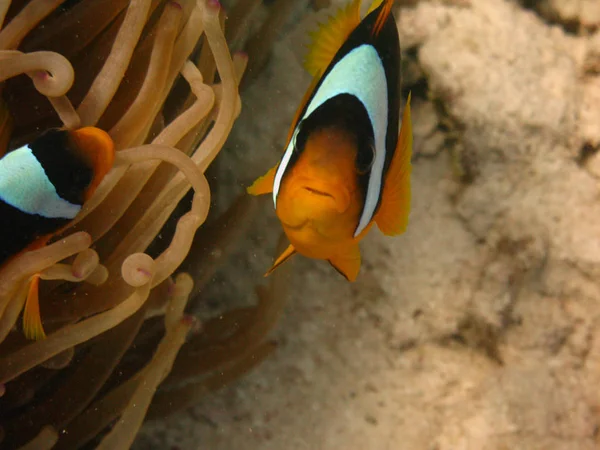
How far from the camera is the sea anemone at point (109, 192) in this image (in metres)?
0.77

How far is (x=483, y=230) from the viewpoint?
1.33m

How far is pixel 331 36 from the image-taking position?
33.1 inches

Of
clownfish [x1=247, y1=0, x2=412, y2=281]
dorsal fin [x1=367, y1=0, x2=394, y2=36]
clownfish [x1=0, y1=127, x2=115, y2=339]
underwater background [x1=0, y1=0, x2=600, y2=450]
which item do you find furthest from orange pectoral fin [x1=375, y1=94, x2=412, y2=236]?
underwater background [x1=0, y1=0, x2=600, y2=450]

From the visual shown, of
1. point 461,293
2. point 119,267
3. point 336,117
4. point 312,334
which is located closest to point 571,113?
point 461,293

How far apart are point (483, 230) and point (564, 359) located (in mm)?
342

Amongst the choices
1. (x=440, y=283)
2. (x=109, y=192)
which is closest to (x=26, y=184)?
(x=109, y=192)

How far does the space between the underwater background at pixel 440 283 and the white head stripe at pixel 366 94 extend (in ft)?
1.76

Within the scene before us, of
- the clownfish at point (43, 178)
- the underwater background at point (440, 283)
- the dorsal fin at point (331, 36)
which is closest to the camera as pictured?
the clownfish at point (43, 178)

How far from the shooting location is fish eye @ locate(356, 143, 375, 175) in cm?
63

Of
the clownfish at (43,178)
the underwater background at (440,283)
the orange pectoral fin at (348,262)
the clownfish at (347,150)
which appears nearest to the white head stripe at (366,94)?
the clownfish at (347,150)

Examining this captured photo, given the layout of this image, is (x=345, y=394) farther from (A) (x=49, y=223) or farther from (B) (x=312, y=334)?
(A) (x=49, y=223)

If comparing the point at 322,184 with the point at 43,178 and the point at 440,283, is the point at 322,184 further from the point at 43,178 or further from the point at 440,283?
the point at 440,283

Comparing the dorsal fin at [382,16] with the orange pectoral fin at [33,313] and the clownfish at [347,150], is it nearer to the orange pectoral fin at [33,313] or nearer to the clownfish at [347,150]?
the clownfish at [347,150]

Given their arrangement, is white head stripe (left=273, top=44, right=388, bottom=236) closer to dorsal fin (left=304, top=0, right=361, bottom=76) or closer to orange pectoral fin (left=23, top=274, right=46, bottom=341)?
dorsal fin (left=304, top=0, right=361, bottom=76)
